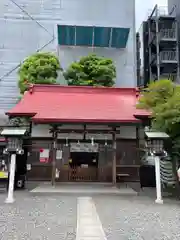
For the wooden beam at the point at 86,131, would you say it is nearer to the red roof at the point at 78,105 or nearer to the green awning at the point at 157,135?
the red roof at the point at 78,105

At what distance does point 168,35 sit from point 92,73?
10569mm

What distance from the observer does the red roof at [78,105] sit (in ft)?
39.7

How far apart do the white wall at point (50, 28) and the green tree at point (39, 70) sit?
3.17 metres

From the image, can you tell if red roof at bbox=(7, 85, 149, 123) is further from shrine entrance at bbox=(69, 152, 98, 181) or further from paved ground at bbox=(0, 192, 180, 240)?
paved ground at bbox=(0, 192, 180, 240)

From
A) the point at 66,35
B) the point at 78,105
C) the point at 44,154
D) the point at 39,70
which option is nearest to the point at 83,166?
the point at 44,154

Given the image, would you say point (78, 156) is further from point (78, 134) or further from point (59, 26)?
point (59, 26)

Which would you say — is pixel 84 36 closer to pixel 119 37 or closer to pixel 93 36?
pixel 93 36

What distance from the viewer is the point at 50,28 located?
23531 mm

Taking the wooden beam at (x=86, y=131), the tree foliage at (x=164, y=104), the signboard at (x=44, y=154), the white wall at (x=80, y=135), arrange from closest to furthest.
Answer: the tree foliage at (x=164, y=104), the wooden beam at (x=86, y=131), the white wall at (x=80, y=135), the signboard at (x=44, y=154)

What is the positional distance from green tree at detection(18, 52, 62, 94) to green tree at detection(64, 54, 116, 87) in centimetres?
138

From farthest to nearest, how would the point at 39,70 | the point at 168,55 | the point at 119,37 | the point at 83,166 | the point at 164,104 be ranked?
the point at 168,55, the point at 119,37, the point at 39,70, the point at 83,166, the point at 164,104

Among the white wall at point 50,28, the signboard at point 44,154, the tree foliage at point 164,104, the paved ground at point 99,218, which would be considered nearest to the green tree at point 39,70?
the white wall at point 50,28

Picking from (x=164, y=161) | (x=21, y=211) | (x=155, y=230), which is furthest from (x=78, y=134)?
(x=155, y=230)

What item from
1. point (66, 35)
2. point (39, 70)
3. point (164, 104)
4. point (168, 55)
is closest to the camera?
point (164, 104)
